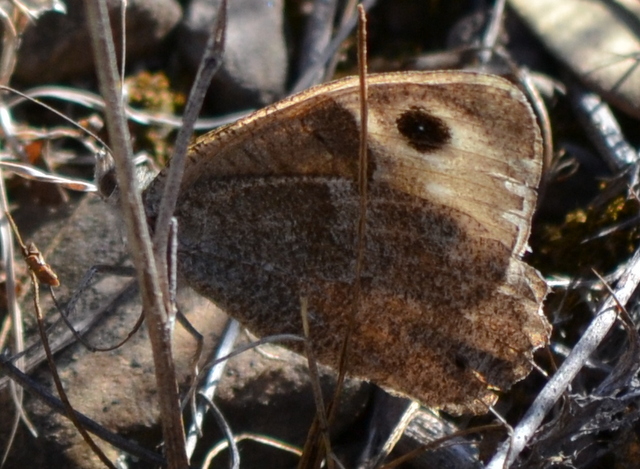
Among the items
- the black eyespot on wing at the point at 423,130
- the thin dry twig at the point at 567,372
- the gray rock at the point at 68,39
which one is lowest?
the gray rock at the point at 68,39

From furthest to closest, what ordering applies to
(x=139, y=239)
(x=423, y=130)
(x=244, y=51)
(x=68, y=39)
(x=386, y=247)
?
(x=244, y=51), (x=68, y=39), (x=386, y=247), (x=423, y=130), (x=139, y=239)

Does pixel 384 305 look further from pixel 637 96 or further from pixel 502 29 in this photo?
pixel 502 29

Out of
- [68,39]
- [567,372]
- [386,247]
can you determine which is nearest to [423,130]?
[386,247]

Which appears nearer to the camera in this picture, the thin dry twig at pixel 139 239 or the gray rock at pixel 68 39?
the thin dry twig at pixel 139 239

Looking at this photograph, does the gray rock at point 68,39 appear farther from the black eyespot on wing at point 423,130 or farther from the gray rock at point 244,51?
the black eyespot on wing at point 423,130

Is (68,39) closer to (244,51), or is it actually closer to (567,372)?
(244,51)

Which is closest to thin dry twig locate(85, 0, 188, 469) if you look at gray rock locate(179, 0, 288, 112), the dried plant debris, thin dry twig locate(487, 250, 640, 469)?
the dried plant debris

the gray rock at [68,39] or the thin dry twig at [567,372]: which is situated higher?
the thin dry twig at [567,372]

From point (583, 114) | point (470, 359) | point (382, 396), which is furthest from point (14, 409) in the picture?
point (583, 114)

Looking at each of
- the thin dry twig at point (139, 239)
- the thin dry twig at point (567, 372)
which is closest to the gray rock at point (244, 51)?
the thin dry twig at point (567, 372)
